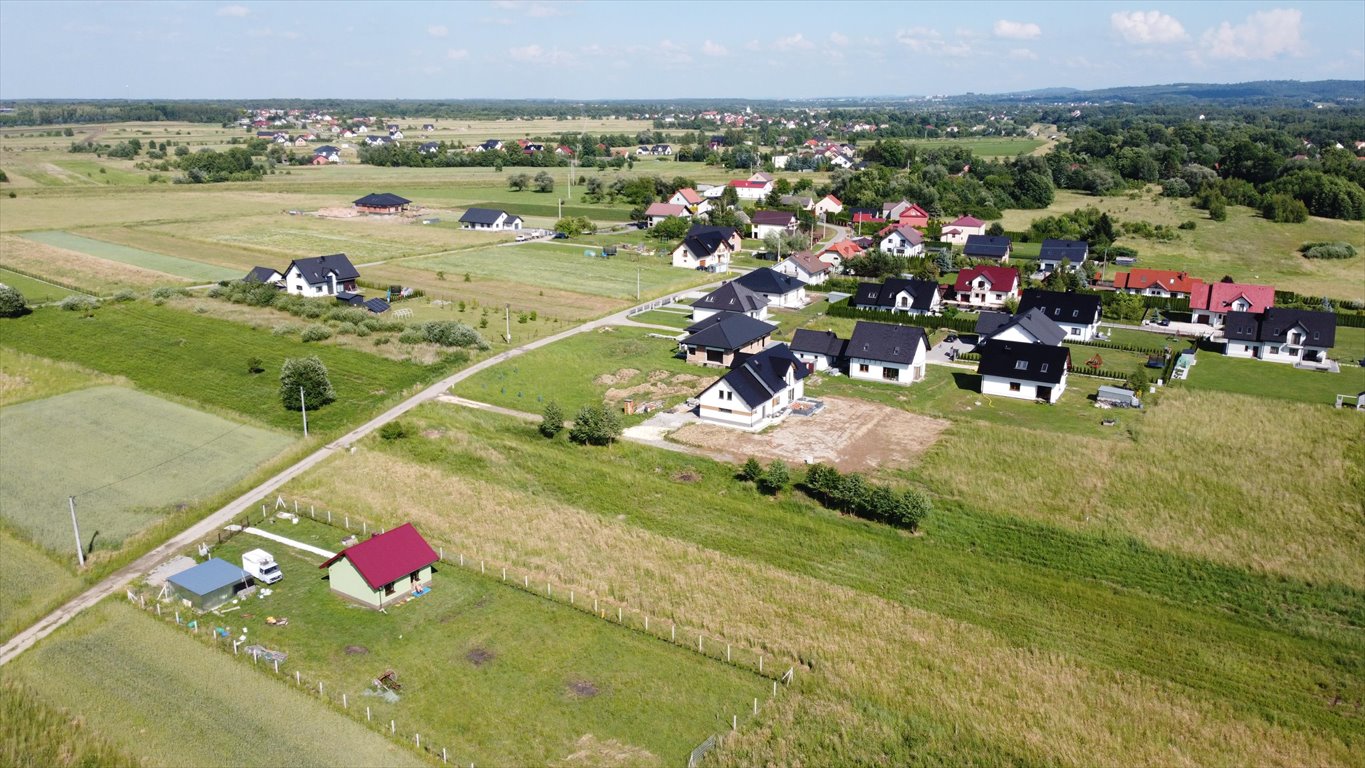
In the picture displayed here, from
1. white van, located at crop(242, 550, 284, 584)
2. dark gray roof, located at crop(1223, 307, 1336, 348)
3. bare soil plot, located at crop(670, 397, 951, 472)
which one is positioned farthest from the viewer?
dark gray roof, located at crop(1223, 307, 1336, 348)

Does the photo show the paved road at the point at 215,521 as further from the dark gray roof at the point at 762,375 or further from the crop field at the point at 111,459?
the dark gray roof at the point at 762,375

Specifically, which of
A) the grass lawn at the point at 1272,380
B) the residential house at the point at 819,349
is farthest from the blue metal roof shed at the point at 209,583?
the grass lawn at the point at 1272,380

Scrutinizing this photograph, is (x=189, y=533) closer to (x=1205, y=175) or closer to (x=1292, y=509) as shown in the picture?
(x=1292, y=509)

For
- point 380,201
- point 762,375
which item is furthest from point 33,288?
point 762,375

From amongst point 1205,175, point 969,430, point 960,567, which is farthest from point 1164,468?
point 1205,175

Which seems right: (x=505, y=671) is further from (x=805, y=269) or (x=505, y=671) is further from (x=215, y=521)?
(x=805, y=269)

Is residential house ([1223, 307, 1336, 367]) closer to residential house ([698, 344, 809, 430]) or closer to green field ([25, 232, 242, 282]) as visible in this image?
residential house ([698, 344, 809, 430])

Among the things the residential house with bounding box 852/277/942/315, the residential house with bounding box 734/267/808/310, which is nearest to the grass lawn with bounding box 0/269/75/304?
the residential house with bounding box 734/267/808/310
